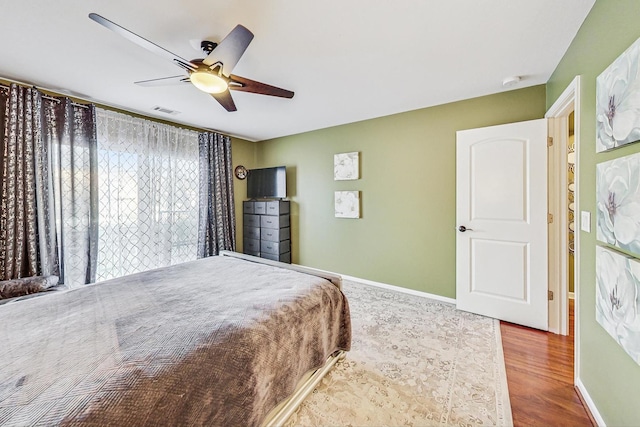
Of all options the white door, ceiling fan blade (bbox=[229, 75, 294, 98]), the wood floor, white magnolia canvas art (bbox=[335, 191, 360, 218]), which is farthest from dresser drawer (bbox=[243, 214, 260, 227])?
the wood floor

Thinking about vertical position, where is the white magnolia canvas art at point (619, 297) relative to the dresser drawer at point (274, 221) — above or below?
below

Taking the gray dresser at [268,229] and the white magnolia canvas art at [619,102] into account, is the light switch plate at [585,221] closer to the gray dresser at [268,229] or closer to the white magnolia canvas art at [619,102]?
the white magnolia canvas art at [619,102]

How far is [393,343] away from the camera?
7.16 feet

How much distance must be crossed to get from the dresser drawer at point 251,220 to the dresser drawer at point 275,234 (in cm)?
21

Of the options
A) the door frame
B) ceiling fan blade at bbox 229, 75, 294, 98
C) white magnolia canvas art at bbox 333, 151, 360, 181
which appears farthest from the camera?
white magnolia canvas art at bbox 333, 151, 360, 181

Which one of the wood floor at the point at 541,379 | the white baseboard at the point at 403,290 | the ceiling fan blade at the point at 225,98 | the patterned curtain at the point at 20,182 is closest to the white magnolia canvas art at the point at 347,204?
the white baseboard at the point at 403,290

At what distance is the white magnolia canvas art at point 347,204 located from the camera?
3.68 metres

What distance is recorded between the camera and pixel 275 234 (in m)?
4.21

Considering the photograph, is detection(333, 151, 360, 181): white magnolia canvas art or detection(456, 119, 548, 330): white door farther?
detection(333, 151, 360, 181): white magnolia canvas art

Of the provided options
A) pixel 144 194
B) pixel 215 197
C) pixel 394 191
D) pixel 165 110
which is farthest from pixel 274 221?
pixel 165 110

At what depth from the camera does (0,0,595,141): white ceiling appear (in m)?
1.48

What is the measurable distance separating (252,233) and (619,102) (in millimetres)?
4368

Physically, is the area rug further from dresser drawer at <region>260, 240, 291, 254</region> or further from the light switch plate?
dresser drawer at <region>260, 240, 291, 254</region>

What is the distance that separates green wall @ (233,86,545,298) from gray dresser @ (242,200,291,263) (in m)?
0.22
